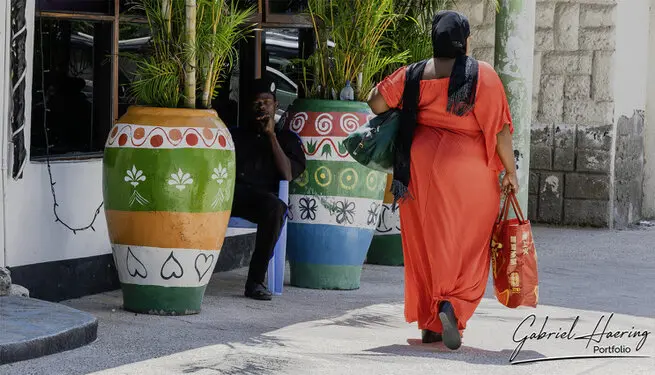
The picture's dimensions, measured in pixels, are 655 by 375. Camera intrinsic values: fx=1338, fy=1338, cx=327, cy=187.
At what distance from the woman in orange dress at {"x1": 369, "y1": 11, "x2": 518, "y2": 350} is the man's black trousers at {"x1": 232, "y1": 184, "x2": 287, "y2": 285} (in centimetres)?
129

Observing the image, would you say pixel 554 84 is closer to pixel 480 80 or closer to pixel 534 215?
pixel 534 215

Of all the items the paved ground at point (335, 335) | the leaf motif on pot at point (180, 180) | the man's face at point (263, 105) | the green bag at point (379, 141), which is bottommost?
the paved ground at point (335, 335)

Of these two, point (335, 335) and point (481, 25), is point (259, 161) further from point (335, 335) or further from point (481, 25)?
point (481, 25)

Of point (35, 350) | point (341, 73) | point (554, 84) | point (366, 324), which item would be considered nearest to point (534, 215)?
point (554, 84)

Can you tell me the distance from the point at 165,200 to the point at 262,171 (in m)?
1.20

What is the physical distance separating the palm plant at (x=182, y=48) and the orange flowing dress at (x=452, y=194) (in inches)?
43.4

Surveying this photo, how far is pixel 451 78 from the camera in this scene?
19.8ft

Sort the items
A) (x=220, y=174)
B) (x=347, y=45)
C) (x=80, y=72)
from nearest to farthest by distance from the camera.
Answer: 1. (x=220, y=174)
2. (x=80, y=72)
3. (x=347, y=45)

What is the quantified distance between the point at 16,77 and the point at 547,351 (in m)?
2.85

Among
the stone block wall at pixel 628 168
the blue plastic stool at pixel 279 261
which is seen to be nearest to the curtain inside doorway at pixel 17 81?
the blue plastic stool at pixel 279 261

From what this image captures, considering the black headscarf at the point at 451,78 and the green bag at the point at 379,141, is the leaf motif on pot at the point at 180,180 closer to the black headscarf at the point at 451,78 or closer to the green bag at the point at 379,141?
the green bag at the point at 379,141

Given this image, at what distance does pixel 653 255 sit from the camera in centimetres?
1028

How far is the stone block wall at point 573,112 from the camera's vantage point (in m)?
11.6

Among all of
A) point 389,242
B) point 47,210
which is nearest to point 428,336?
point 47,210
